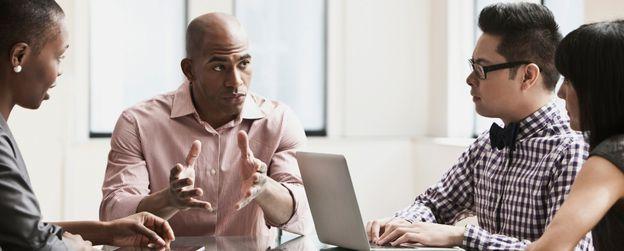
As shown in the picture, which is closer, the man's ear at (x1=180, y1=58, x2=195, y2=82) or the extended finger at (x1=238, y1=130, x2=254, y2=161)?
the extended finger at (x1=238, y1=130, x2=254, y2=161)

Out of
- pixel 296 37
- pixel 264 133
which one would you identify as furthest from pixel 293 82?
pixel 264 133

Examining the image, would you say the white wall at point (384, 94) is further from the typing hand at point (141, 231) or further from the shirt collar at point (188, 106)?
the typing hand at point (141, 231)

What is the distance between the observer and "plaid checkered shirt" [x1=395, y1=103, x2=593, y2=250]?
2611 millimetres

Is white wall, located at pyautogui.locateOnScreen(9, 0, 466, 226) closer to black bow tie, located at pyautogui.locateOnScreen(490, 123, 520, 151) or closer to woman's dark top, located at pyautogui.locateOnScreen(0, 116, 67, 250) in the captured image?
black bow tie, located at pyautogui.locateOnScreen(490, 123, 520, 151)

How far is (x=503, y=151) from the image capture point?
2.89 meters

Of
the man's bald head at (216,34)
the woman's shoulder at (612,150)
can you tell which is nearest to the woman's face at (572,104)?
the woman's shoulder at (612,150)

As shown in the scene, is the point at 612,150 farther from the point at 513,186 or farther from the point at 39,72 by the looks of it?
the point at 39,72

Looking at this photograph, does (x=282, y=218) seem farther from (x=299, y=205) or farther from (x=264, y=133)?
(x=264, y=133)

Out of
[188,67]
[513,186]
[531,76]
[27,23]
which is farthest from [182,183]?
[531,76]

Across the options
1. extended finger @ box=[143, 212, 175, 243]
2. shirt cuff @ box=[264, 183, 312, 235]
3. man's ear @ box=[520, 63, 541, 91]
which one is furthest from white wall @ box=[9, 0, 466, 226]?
extended finger @ box=[143, 212, 175, 243]

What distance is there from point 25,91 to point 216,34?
1.07 meters

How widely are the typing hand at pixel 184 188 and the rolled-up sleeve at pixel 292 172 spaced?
0.45 m

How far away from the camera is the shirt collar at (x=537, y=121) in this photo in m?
2.80

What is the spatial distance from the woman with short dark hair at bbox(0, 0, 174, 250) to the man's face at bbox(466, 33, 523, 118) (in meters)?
1.07
